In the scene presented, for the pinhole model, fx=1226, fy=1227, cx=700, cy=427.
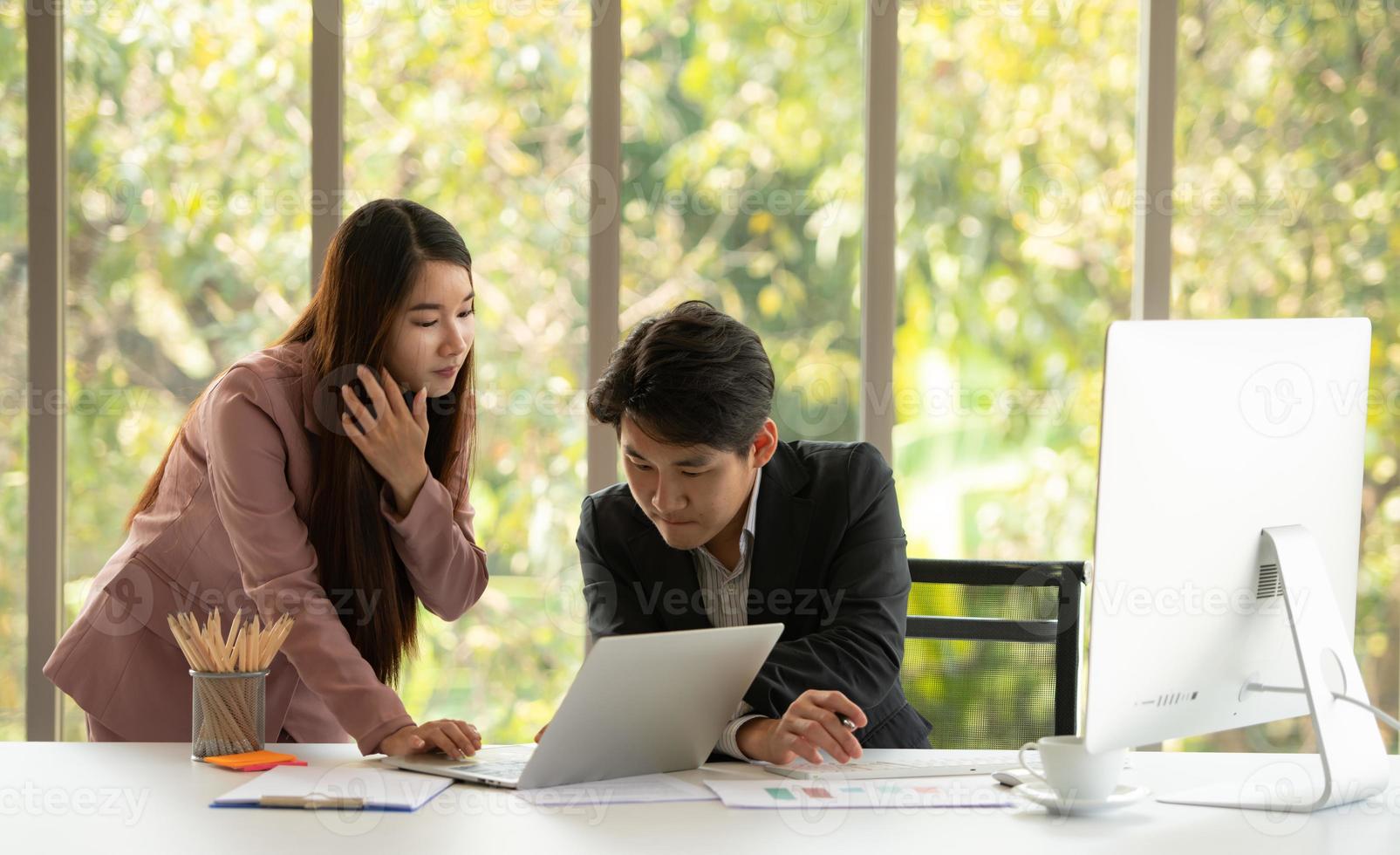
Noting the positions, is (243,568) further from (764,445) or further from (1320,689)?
(1320,689)

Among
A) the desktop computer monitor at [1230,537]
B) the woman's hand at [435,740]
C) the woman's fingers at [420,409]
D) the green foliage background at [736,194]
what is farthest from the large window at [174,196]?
the desktop computer monitor at [1230,537]

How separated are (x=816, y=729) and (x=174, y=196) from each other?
2102mm

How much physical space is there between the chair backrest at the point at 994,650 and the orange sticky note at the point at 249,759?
1.00 meters

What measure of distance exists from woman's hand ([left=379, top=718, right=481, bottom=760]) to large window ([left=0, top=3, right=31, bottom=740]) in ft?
5.82

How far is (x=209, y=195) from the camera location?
281cm

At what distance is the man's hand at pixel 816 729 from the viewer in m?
1.46

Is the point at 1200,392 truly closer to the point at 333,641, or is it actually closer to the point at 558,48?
the point at 333,641

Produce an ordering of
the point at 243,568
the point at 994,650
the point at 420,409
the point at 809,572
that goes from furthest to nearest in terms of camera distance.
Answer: the point at 994,650
the point at 809,572
the point at 420,409
the point at 243,568

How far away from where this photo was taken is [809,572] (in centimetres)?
187

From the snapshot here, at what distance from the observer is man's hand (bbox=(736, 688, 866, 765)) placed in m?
1.46

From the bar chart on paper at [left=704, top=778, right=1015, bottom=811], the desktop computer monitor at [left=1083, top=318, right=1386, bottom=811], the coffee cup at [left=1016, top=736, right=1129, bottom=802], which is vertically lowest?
the bar chart on paper at [left=704, top=778, right=1015, bottom=811]

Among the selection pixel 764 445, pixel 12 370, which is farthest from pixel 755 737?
pixel 12 370

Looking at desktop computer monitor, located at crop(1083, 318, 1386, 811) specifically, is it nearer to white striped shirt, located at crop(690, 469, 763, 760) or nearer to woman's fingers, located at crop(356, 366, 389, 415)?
white striped shirt, located at crop(690, 469, 763, 760)

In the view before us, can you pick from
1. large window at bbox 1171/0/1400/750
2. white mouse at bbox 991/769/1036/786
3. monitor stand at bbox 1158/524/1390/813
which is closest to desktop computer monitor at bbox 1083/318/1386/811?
Result: monitor stand at bbox 1158/524/1390/813
